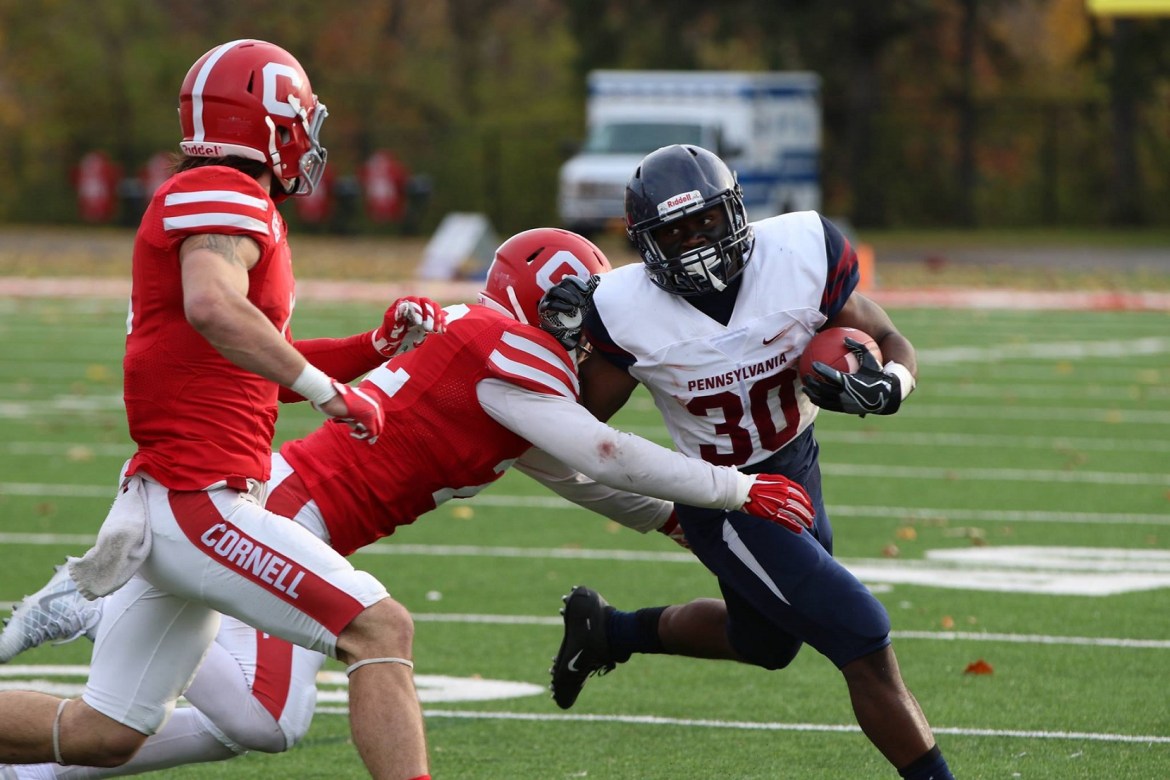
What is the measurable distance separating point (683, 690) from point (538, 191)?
32.0 meters

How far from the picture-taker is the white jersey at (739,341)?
467cm

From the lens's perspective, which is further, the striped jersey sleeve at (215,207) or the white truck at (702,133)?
the white truck at (702,133)

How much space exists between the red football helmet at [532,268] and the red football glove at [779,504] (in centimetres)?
82

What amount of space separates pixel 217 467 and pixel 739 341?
1.33 metres

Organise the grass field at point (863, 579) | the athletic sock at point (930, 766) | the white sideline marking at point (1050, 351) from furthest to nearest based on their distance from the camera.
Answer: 1. the white sideline marking at point (1050, 351)
2. the grass field at point (863, 579)
3. the athletic sock at point (930, 766)

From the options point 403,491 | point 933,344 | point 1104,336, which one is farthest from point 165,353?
point 1104,336

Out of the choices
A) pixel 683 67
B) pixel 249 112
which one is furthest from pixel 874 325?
pixel 683 67

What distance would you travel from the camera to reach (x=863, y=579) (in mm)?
7625

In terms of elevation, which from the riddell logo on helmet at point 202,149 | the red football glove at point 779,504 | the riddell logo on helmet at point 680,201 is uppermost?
the riddell logo on helmet at point 202,149

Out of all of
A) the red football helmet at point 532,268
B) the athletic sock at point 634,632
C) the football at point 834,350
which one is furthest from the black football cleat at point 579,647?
the football at point 834,350

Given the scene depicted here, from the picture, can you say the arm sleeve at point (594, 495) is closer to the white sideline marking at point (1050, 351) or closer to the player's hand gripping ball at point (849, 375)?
the player's hand gripping ball at point (849, 375)

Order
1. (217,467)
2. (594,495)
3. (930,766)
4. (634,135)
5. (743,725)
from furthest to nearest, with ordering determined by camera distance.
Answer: (634,135)
(743,725)
(594,495)
(930,766)
(217,467)

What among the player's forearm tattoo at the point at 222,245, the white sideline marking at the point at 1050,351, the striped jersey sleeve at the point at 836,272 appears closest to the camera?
the player's forearm tattoo at the point at 222,245

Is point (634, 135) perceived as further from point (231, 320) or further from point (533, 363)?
point (231, 320)
